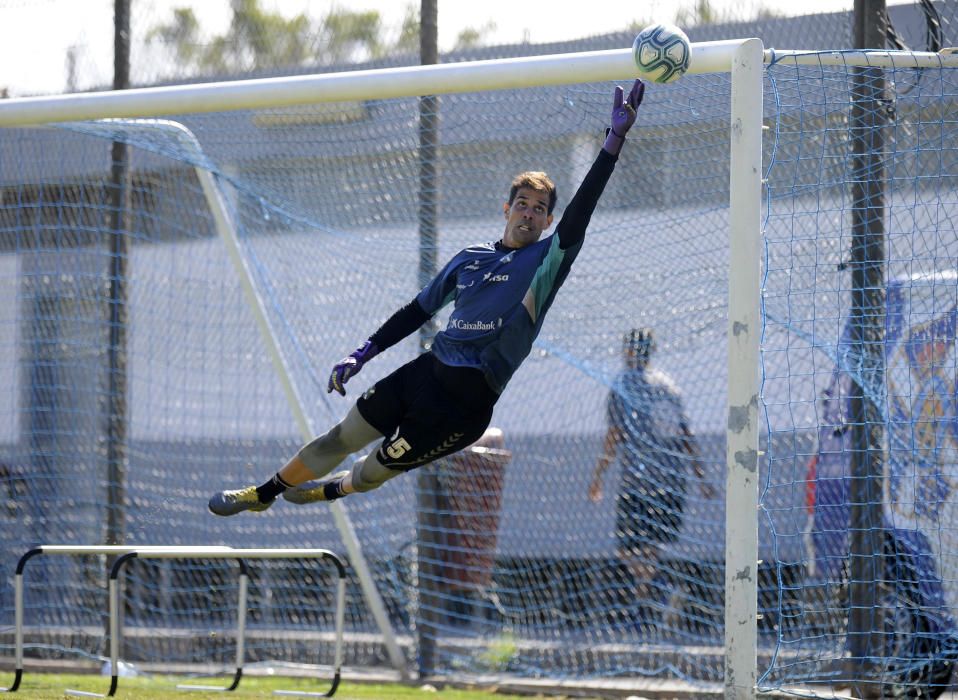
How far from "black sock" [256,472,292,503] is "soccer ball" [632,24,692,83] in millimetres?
2546

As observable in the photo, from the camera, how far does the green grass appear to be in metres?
6.77

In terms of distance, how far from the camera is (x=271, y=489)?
20.1 feet

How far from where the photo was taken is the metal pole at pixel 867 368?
23.0 ft

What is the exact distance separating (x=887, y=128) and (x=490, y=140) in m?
2.37

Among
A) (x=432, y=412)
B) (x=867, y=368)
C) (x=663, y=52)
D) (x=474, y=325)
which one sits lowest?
(x=432, y=412)

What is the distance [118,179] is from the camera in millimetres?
9172

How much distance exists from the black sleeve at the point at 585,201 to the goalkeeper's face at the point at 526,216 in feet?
1.55

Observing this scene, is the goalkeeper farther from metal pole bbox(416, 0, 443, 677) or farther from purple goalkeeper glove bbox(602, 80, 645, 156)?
metal pole bbox(416, 0, 443, 677)

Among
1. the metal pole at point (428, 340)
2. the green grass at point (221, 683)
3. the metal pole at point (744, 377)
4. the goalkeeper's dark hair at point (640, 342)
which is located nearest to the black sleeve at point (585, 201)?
the metal pole at point (744, 377)

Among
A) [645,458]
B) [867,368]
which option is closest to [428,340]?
[645,458]

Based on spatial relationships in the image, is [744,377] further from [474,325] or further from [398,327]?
[398,327]

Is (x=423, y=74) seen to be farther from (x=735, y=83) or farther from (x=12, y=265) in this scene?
(x=12, y=265)

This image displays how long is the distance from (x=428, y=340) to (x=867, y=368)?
2.84 meters

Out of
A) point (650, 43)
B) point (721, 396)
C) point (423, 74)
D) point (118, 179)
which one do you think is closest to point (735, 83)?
point (650, 43)
